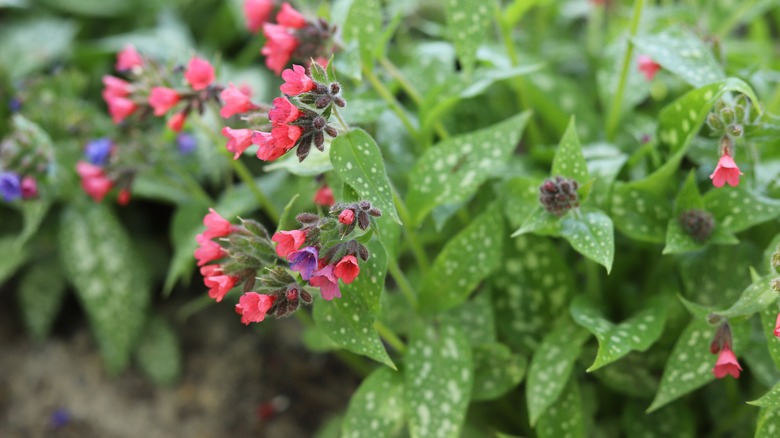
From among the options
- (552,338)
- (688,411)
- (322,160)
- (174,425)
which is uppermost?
(322,160)

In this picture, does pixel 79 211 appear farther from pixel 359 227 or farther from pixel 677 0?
pixel 677 0

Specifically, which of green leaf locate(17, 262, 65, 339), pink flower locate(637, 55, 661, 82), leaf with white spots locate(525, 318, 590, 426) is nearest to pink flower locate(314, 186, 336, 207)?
leaf with white spots locate(525, 318, 590, 426)

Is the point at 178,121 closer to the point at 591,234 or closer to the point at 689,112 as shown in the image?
the point at 591,234

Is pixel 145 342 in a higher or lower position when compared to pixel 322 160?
lower

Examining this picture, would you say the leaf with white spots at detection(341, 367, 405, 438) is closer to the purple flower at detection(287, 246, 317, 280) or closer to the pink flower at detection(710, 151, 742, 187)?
the purple flower at detection(287, 246, 317, 280)

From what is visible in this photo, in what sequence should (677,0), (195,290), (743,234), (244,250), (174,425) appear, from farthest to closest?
(677,0) → (195,290) → (174,425) → (743,234) → (244,250)

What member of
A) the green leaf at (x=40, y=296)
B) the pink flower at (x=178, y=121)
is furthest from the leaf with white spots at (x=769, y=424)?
the green leaf at (x=40, y=296)

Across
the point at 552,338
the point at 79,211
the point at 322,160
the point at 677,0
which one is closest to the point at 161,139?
the point at 79,211
